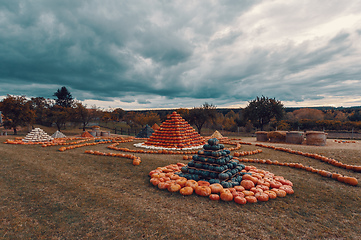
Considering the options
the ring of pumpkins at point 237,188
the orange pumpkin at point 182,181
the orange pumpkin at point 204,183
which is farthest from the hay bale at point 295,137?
the orange pumpkin at point 182,181

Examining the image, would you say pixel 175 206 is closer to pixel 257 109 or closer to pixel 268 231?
pixel 268 231

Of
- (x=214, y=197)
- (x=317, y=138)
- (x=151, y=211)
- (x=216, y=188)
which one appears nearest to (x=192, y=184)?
(x=216, y=188)

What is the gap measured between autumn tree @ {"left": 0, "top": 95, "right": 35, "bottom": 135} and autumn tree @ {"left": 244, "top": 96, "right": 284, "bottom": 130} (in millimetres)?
44247

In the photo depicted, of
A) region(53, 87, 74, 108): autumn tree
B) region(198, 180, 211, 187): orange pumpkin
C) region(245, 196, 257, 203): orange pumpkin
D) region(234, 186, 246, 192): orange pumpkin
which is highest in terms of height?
region(53, 87, 74, 108): autumn tree

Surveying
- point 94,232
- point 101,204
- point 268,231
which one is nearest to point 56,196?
point 101,204

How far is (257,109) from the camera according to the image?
38562mm

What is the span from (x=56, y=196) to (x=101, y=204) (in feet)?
5.91

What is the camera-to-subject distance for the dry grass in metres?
3.91

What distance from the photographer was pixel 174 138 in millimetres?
16734

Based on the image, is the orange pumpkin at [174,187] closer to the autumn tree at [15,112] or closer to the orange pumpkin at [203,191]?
the orange pumpkin at [203,191]

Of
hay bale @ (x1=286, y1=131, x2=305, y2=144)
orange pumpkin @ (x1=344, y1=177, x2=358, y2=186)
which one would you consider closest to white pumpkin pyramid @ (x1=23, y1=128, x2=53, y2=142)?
orange pumpkin @ (x1=344, y1=177, x2=358, y2=186)

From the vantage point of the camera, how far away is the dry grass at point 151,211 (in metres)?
3.91

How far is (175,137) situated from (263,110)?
2838 cm

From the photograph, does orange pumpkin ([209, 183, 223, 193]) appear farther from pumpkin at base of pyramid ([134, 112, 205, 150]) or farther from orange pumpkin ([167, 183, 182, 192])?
pumpkin at base of pyramid ([134, 112, 205, 150])
